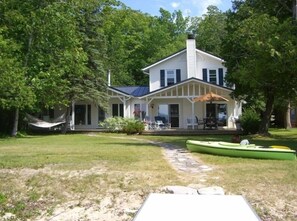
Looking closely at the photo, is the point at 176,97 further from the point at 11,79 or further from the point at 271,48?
the point at 271,48

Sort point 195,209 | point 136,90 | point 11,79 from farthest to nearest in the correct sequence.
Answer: point 136,90 < point 11,79 < point 195,209

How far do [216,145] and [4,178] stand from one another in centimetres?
613

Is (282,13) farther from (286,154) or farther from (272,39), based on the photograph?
(286,154)

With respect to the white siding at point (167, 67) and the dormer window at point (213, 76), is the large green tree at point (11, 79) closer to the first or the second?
the white siding at point (167, 67)

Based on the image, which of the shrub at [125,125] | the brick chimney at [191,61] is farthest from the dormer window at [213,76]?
the shrub at [125,125]

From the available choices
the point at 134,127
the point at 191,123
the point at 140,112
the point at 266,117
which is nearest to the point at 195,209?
the point at 266,117

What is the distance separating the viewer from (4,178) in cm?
886

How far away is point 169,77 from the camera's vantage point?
3116 centimetres

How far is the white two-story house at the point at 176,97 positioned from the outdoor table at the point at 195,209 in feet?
76.3

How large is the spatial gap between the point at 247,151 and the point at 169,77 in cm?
2055

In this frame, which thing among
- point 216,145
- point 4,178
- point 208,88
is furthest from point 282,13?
point 4,178

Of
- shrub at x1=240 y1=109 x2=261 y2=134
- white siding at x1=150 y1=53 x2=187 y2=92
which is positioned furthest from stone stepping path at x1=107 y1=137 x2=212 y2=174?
white siding at x1=150 y1=53 x2=187 y2=92

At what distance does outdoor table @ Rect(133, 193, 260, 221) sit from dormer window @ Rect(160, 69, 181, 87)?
26772 mm

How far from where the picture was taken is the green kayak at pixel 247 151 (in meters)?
10.7
